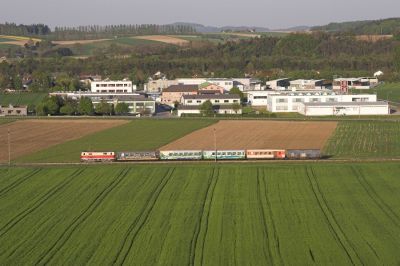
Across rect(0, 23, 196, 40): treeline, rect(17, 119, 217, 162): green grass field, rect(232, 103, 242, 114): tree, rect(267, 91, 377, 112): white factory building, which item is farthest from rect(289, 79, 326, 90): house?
rect(0, 23, 196, 40): treeline

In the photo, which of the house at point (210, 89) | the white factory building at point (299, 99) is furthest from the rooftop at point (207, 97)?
the house at point (210, 89)

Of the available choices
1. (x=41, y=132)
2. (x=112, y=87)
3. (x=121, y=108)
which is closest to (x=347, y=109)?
(x=121, y=108)

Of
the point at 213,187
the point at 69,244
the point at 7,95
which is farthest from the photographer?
the point at 7,95

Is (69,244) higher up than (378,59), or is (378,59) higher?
(378,59)

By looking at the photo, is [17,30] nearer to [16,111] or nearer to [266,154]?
[16,111]

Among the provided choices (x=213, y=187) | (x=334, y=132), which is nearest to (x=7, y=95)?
(x=334, y=132)

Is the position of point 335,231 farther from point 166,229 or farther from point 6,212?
point 6,212
